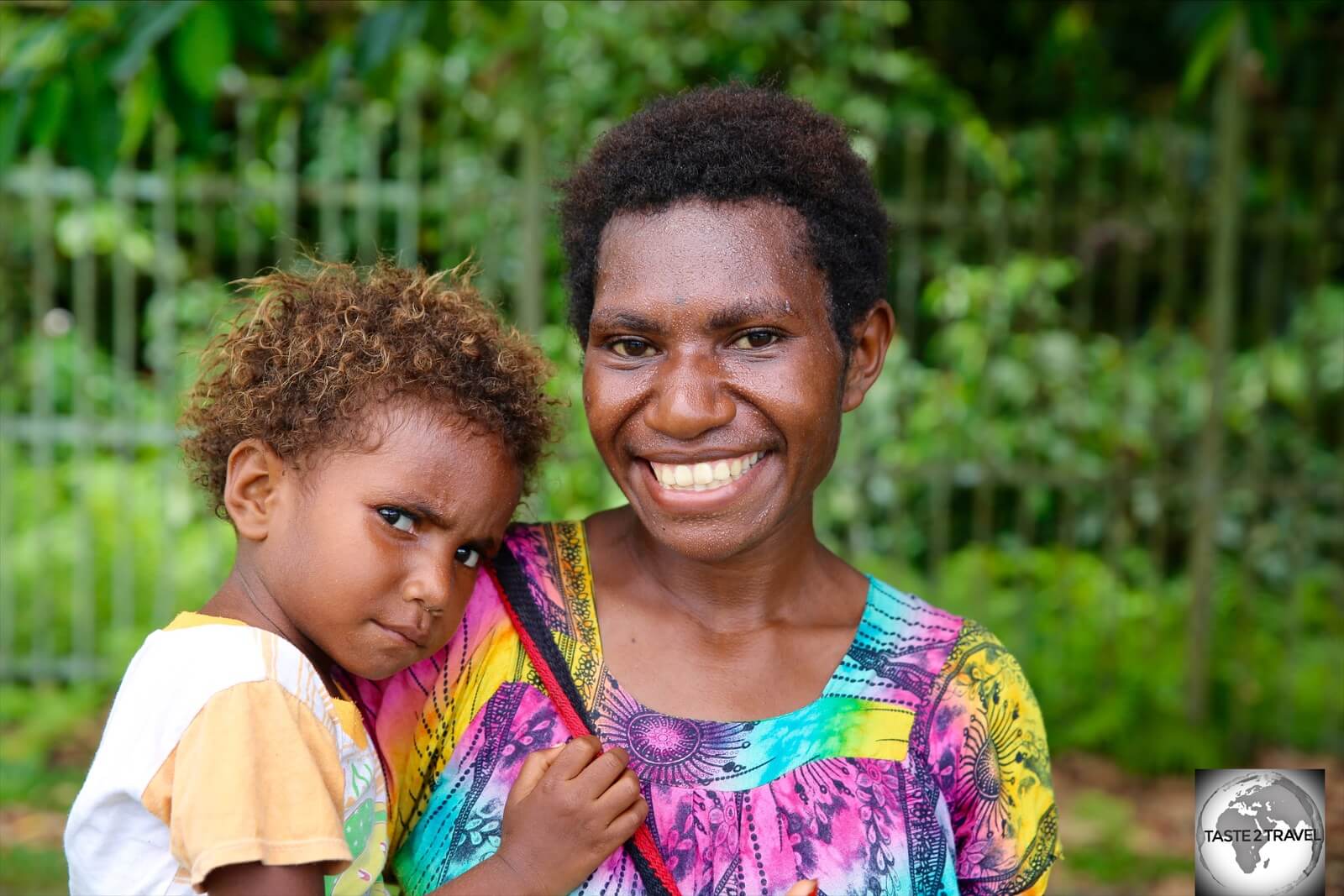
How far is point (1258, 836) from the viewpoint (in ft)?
7.89

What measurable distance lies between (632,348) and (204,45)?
169cm

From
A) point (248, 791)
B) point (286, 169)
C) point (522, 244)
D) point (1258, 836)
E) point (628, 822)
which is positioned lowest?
point (1258, 836)

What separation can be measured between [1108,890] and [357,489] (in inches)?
153

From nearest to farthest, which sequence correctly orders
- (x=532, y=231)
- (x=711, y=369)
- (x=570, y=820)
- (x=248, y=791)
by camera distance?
(x=248, y=791) → (x=570, y=820) → (x=711, y=369) → (x=532, y=231)

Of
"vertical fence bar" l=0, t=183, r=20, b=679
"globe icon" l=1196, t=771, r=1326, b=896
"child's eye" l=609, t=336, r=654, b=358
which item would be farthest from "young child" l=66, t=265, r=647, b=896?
"vertical fence bar" l=0, t=183, r=20, b=679

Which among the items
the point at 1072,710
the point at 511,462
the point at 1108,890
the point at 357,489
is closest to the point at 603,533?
the point at 511,462

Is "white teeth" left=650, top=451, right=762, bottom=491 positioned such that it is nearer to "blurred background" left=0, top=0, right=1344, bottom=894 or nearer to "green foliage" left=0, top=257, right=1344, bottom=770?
"blurred background" left=0, top=0, right=1344, bottom=894

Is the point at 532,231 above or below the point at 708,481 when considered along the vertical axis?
above

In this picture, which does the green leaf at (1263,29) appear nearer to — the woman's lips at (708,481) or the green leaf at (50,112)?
the woman's lips at (708,481)

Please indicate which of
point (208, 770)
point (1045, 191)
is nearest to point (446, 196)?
point (1045, 191)

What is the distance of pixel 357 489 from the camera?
1.88 metres

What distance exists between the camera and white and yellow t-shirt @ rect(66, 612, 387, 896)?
157 cm

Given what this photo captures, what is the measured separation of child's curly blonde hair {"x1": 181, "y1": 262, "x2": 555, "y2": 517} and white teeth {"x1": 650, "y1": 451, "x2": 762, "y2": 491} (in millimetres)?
260

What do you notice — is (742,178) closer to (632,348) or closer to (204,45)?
(632,348)
